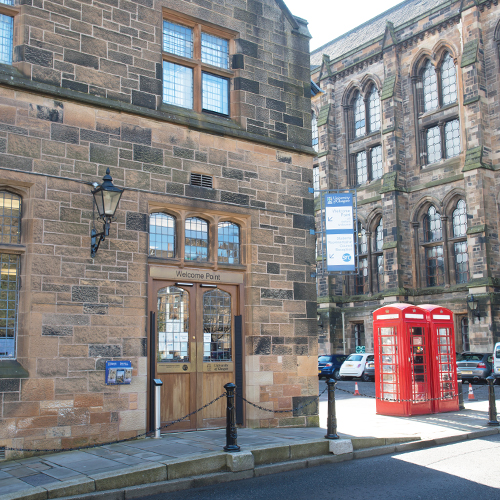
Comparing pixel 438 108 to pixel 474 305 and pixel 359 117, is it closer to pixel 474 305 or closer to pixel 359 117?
pixel 359 117

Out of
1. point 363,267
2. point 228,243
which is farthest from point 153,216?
point 363,267

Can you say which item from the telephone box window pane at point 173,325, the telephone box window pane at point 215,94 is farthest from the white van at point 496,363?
the telephone box window pane at point 215,94

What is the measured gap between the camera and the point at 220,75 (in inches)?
445

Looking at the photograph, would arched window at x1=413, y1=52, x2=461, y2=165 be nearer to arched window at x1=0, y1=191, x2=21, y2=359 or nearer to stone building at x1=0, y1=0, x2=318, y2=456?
stone building at x1=0, y1=0, x2=318, y2=456

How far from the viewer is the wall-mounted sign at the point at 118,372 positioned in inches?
354

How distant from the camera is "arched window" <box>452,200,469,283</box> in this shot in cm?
3234

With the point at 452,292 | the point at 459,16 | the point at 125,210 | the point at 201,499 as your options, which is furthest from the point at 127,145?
the point at 459,16

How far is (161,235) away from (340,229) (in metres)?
6.27

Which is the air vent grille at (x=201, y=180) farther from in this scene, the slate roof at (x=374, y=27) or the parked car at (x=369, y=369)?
the slate roof at (x=374, y=27)

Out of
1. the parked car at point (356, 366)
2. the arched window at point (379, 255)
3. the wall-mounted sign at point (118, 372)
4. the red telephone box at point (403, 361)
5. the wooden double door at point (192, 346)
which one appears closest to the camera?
the wall-mounted sign at point (118, 372)

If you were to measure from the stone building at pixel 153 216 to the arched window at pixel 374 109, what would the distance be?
89.2 ft

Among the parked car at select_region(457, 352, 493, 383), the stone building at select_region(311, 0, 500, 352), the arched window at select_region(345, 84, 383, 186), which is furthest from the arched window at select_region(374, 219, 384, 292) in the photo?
the parked car at select_region(457, 352, 493, 383)

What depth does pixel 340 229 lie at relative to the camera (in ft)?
49.7

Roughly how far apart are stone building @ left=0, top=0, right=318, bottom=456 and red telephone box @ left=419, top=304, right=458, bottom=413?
3.62 m
